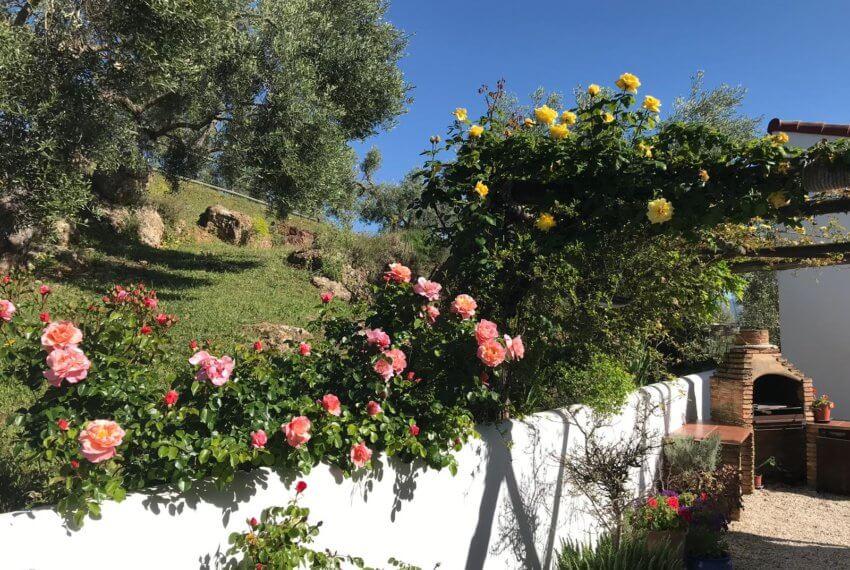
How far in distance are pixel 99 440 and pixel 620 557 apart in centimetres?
362

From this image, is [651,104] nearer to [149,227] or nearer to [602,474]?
[602,474]

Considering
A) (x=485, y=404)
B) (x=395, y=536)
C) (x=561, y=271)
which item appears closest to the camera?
(x=395, y=536)

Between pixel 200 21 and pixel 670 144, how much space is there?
7743 millimetres

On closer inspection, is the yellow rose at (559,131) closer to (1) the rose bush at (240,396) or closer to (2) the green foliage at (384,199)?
(1) the rose bush at (240,396)

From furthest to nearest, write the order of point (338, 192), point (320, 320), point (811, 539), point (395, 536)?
1. point (338, 192)
2. point (811, 539)
3. point (320, 320)
4. point (395, 536)

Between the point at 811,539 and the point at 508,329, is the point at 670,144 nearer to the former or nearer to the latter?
the point at 508,329

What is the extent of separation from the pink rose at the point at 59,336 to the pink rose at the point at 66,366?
0.02 m

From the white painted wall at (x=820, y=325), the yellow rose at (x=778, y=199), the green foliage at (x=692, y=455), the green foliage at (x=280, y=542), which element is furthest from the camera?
the white painted wall at (x=820, y=325)

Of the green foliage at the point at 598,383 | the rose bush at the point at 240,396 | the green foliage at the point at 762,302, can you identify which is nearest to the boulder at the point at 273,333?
the green foliage at the point at 598,383

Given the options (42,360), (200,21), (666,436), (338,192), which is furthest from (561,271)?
(338,192)

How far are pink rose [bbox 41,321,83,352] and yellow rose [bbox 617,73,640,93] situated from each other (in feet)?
11.3

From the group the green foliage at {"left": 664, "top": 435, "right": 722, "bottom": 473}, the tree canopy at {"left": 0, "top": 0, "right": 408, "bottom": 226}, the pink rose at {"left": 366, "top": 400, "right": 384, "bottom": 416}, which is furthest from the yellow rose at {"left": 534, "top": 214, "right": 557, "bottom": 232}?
the tree canopy at {"left": 0, "top": 0, "right": 408, "bottom": 226}

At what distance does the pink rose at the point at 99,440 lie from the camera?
5.99ft

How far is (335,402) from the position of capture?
2590 mm
